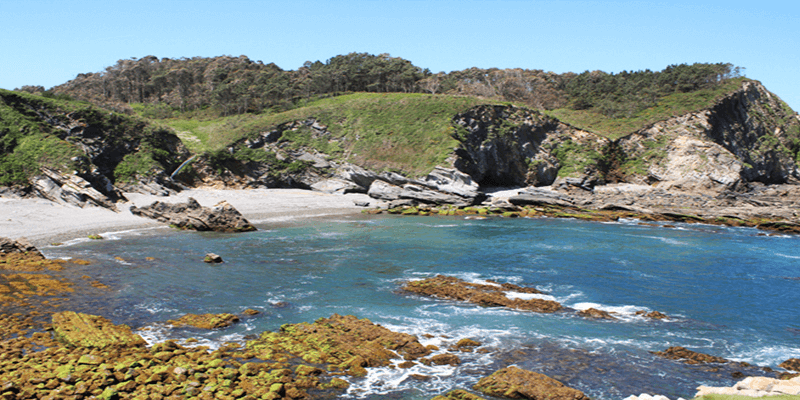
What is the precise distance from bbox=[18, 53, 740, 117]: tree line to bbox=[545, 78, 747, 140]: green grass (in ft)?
7.85

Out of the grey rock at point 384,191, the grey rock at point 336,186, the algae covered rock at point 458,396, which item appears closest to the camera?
the algae covered rock at point 458,396

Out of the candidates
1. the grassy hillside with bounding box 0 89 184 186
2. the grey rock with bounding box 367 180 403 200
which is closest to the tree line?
the grassy hillside with bounding box 0 89 184 186

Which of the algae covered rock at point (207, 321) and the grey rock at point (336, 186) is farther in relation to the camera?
the grey rock at point (336, 186)

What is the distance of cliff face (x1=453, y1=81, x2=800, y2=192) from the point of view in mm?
60625

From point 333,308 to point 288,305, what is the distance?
1684 mm

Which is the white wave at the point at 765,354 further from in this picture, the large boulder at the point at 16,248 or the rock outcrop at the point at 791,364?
the large boulder at the point at 16,248

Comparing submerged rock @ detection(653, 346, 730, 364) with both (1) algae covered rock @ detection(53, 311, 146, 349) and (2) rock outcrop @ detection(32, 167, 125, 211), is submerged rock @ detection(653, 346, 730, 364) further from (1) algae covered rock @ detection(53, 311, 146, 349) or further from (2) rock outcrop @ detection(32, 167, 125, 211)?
(2) rock outcrop @ detection(32, 167, 125, 211)

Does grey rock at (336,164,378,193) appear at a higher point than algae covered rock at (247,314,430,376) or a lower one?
higher

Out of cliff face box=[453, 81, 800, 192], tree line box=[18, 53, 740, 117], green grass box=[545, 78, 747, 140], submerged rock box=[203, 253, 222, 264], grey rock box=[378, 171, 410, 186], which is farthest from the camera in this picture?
tree line box=[18, 53, 740, 117]

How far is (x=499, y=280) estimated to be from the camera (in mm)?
19844

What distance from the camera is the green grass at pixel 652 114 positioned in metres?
69.6

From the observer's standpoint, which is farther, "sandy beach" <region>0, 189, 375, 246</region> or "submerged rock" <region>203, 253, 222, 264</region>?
"sandy beach" <region>0, 189, 375, 246</region>

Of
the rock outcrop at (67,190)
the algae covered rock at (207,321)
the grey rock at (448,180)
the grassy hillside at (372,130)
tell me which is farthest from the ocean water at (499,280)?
the grassy hillside at (372,130)

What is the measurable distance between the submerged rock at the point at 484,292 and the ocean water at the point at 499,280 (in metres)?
0.68
